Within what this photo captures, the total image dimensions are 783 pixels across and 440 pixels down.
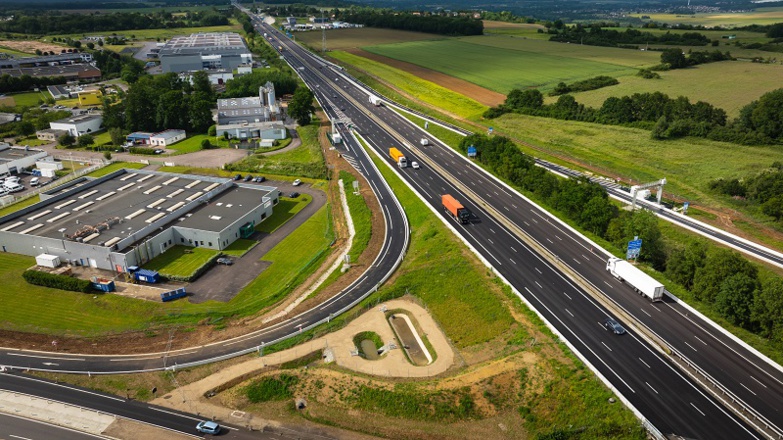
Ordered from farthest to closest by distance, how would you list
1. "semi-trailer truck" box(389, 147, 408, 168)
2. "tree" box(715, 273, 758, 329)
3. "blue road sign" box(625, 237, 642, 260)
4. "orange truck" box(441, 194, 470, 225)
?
"semi-trailer truck" box(389, 147, 408, 168) < "orange truck" box(441, 194, 470, 225) < "blue road sign" box(625, 237, 642, 260) < "tree" box(715, 273, 758, 329)

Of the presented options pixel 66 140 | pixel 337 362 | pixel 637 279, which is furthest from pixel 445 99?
pixel 337 362

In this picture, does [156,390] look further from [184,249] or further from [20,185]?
[20,185]

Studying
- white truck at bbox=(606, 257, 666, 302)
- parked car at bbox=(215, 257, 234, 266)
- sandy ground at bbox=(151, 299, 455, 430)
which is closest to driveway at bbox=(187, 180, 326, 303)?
parked car at bbox=(215, 257, 234, 266)

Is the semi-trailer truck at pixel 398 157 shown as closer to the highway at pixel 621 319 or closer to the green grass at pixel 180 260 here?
the highway at pixel 621 319

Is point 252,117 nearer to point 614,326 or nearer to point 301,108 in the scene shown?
point 301,108

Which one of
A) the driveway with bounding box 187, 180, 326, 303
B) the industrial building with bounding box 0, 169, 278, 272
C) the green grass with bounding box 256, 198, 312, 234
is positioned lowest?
the driveway with bounding box 187, 180, 326, 303

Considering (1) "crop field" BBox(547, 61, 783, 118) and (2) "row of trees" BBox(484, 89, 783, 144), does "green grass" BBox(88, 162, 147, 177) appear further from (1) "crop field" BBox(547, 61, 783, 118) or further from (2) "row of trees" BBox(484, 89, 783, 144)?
(1) "crop field" BBox(547, 61, 783, 118)

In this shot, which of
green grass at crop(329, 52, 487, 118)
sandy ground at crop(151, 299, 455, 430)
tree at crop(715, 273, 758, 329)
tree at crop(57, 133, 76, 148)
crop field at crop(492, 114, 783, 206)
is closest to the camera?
sandy ground at crop(151, 299, 455, 430)

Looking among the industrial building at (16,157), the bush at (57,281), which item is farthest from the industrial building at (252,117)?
the bush at (57,281)
